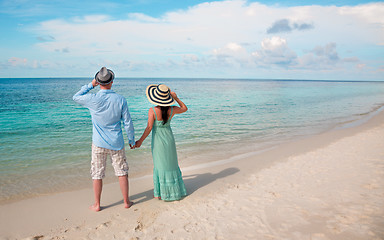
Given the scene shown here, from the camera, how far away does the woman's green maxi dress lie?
14.8 ft

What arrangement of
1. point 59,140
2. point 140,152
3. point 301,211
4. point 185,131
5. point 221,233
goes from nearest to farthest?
point 221,233 → point 301,211 → point 140,152 → point 59,140 → point 185,131

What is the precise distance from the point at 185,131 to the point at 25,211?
27.0 ft

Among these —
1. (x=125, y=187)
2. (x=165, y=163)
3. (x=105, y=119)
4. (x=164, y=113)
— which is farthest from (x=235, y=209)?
(x=105, y=119)

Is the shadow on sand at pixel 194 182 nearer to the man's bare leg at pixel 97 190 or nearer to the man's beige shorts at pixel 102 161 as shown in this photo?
the man's bare leg at pixel 97 190

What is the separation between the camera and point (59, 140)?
10266 millimetres

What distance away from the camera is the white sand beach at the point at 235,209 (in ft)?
11.9

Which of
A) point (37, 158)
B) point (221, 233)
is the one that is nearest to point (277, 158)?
point (221, 233)

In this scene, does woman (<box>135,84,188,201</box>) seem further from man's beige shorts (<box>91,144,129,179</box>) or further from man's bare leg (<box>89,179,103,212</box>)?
man's bare leg (<box>89,179,103,212</box>)

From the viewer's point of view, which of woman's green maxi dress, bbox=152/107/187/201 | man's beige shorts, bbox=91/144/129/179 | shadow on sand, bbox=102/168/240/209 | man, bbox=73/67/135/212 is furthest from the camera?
shadow on sand, bbox=102/168/240/209

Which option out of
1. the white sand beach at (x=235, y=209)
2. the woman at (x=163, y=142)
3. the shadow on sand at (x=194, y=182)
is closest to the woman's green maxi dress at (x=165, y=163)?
the woman at (x=163, y=142)

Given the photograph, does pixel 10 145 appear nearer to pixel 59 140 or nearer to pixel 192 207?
pixel 59 140

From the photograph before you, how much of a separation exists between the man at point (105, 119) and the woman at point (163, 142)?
0.43 metres

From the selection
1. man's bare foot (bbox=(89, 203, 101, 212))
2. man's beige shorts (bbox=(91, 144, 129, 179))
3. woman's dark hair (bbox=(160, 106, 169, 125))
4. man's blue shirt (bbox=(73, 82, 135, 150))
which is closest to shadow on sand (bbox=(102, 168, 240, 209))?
man's bare foot (bbox=(89, 203, 101, 212))

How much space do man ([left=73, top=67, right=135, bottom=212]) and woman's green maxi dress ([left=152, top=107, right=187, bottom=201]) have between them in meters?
0.54
